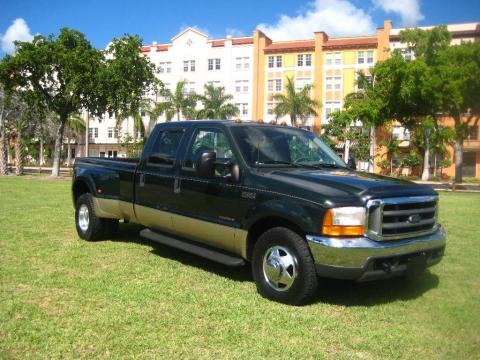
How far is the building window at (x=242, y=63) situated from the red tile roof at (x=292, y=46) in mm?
2832

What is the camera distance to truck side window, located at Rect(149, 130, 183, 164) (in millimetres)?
6727

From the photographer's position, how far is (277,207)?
5.11 meters

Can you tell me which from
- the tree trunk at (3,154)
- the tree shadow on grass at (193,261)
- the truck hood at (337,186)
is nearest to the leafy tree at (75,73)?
the tree trunk at (3,154)

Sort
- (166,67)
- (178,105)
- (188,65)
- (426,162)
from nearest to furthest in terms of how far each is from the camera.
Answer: (426,162), (178,105), (188,65), (166,67)

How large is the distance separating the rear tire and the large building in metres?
50.5

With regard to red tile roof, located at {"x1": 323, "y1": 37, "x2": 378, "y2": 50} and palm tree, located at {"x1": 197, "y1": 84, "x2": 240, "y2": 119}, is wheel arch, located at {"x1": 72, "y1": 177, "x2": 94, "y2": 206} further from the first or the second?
red tile roof, located at {"x1": 323, "y1": 37, "x2": 378, "y2": 50}

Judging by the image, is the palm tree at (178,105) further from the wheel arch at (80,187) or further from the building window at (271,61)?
the wheel arch at (80,187)

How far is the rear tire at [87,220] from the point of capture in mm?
8180

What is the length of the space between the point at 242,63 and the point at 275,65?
441 centimetres

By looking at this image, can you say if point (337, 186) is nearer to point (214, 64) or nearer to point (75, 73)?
point (75, 73)

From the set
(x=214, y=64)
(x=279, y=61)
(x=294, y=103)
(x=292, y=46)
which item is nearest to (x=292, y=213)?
(x=294, y=103)

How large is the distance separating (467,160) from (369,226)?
5691 centimetres

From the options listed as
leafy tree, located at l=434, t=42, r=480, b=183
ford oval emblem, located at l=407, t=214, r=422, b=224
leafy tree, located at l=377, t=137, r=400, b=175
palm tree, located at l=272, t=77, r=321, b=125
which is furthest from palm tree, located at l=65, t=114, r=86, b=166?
ford oval emblem, located at l=407, t=214, r=422, b=224

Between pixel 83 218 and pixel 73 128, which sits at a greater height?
pixel 73 128
